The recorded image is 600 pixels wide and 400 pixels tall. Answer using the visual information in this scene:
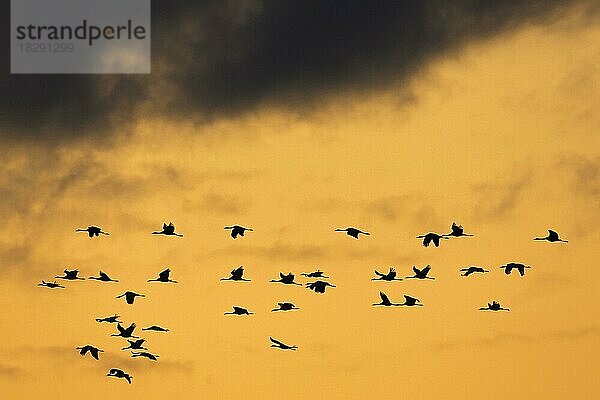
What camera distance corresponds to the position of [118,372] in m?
156

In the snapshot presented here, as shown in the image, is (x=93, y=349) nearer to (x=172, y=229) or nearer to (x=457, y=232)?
(x=172, y=229)

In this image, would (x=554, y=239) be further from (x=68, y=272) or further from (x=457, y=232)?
(x=68, y=272)

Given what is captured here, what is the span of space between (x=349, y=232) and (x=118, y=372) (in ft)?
66.0

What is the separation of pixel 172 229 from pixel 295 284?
884 centimetres

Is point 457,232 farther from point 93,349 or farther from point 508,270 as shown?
point 93,349

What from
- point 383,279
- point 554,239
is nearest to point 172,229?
point 383,279

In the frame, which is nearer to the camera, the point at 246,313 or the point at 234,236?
the point at 234,236

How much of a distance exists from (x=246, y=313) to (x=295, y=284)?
11.8 metres

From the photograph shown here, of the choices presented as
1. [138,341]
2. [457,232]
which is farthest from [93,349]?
[457,232]

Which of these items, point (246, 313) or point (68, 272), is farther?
point (246, 313)

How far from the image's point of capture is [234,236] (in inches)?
5600

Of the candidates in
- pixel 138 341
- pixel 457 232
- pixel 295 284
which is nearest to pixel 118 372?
pixel 138 341

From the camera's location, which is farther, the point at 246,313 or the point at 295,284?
the point at 246,313

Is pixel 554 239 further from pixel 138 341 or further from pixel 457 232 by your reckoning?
pixel 138 341
